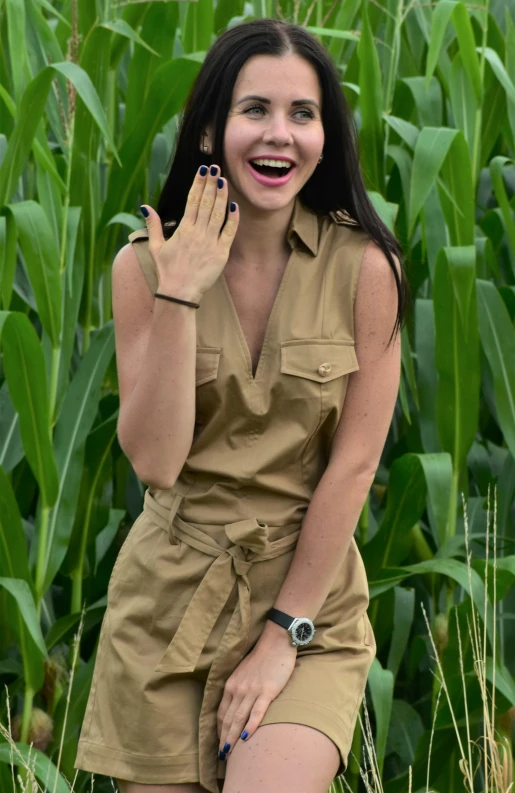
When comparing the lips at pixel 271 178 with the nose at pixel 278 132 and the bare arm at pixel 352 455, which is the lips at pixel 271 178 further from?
the bare arm at pixel 352 455

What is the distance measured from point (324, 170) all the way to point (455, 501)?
3.79ft

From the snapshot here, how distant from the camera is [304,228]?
1898 millimetres

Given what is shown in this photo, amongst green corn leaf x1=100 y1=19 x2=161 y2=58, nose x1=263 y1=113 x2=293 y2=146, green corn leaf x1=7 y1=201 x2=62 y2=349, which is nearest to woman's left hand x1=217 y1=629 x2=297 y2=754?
nose x1=263 y1=113 x2=293 y2=146

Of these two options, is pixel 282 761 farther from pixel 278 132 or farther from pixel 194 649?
pixel 278 132

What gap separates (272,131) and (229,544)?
0.61 metres

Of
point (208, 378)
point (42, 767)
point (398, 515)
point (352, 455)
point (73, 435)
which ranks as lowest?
point (42, 767)

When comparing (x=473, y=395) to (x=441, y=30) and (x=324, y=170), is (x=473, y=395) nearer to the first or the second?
(x=441, y=30)

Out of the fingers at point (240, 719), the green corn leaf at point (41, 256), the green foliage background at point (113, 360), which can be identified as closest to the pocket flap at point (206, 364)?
the fingers at point (240, 719)

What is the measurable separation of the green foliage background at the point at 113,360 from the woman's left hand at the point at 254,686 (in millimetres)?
808

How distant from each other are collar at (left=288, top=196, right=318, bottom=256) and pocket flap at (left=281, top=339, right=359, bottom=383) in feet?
0.52

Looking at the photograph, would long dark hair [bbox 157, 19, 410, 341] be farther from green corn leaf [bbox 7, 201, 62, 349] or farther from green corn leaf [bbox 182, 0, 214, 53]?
green corn leaf [bbox 182, 0, 214, 53]

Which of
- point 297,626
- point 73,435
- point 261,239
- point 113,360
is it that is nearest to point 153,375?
point 261,239

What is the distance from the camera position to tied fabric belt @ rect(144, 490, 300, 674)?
1792mm

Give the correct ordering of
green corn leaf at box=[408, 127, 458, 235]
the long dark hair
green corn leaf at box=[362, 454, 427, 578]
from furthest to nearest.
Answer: green corn leaf at box=[362, 454, 427, 578], green corn leaf at box=[408, 127, 458, 235], the long dark hair
